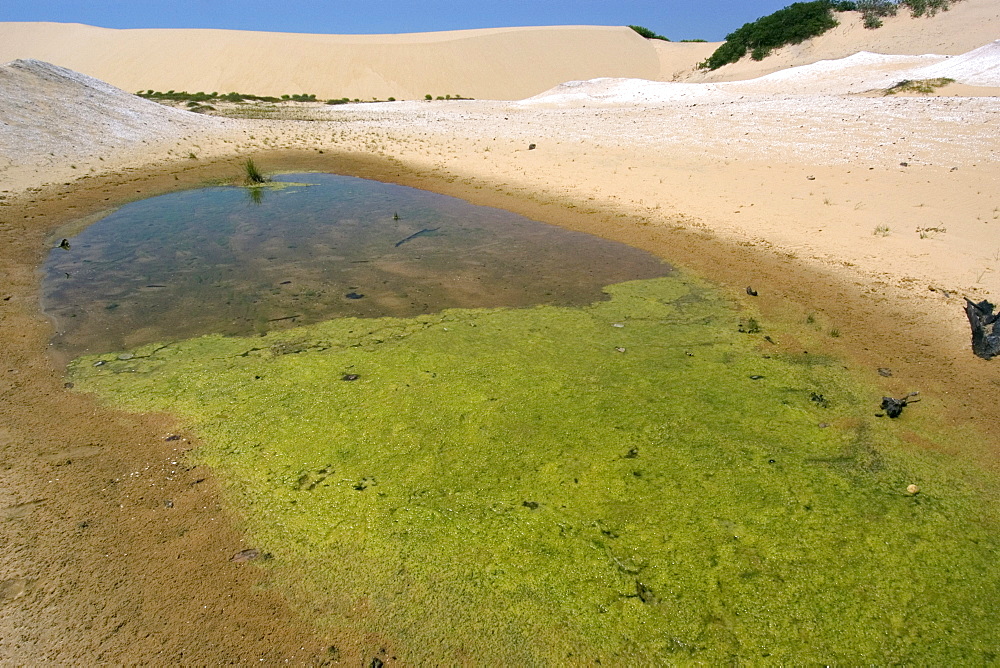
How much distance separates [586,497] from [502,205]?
6.70m

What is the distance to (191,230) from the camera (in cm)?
739

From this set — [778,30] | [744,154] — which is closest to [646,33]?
[778,30]

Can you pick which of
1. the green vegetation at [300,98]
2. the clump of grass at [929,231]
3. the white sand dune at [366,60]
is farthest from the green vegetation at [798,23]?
the clump of grass at [929,231]

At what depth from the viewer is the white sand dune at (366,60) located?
34531 mm

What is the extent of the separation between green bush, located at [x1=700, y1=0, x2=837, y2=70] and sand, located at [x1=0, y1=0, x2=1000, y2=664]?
18.2ft

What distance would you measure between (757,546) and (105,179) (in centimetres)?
1239

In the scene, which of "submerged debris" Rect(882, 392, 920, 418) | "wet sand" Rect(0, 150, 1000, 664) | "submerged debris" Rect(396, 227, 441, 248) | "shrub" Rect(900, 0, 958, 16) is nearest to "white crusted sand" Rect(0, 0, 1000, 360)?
"wet sand" Rect(0, 150, 1000, 664)

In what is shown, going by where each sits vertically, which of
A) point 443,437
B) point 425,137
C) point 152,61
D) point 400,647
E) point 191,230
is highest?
point 152,61

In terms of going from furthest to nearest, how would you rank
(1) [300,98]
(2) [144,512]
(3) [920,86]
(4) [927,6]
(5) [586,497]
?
(1) [300,98]
(4) [927,6]
(3) [920,86]
(5) [586,497]
(2) [144,512]

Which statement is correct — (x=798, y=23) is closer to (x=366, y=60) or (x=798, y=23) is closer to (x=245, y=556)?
(x=366, y=60)

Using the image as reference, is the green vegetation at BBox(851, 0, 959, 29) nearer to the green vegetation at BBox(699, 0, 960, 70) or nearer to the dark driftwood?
the green vegetation at BBox(699, 0, 960, 70)

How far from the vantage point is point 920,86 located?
13.0m

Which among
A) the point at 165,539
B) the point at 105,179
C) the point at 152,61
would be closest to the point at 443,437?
the point at 165,539

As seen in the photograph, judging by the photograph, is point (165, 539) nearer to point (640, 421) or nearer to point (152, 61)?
point (640, 421)
